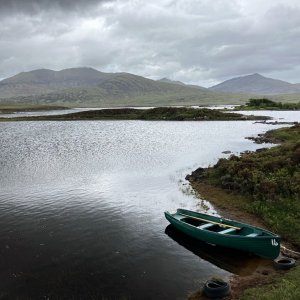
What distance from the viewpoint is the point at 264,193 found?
112ft

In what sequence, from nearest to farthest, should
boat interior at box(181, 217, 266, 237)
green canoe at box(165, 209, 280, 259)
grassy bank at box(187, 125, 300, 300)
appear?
1. grassy bank at box(187, 125, 300, 300)
2. green canoe at box(165, 209, 280, 259)
3. boat interior at box(181, 217, 266, 237)

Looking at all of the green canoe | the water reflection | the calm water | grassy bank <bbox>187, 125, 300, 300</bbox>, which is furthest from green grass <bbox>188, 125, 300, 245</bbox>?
the calm water

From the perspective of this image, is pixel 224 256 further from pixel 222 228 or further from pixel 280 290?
pixel 280 290

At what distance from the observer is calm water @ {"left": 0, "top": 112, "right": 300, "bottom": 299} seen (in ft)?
70.7

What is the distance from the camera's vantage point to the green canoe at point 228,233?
75.7 feet

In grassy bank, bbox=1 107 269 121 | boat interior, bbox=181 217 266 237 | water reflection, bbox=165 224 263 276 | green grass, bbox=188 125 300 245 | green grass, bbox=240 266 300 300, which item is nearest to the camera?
green grass, bbox=240 266 300 300

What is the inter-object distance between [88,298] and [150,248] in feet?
24.2

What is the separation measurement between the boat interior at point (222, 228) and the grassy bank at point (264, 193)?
3.02m

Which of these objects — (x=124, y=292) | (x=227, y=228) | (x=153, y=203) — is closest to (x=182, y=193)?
(x=153, y=203)

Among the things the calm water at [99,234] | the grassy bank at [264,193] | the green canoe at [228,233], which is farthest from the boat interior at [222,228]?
the grassy bank at [264,193]

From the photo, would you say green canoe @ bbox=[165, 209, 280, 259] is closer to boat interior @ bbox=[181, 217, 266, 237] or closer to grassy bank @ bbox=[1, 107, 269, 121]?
boat interior @ bbox=[181, 217, 266, 237]

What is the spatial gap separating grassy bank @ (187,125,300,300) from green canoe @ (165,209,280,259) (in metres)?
2.11

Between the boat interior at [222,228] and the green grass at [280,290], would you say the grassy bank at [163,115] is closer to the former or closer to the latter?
the boat interior at [222,228]

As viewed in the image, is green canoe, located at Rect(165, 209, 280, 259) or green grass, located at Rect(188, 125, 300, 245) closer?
green canoe, located at Rect(165, 209, 280, 259)
